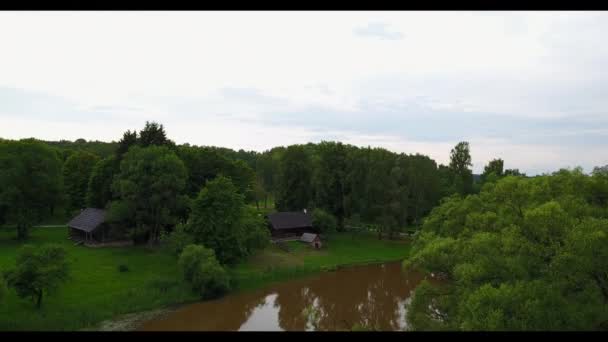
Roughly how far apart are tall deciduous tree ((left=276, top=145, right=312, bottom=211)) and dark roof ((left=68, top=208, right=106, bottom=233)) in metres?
23.0

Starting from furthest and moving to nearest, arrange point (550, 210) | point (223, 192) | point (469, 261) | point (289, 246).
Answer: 1. point (289, 246)
2. point (223, 192)
3. point (469, 261)
4. point (550, 210)

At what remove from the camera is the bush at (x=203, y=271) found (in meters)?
26.2

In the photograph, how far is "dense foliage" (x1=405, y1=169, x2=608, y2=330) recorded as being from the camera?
436 inches

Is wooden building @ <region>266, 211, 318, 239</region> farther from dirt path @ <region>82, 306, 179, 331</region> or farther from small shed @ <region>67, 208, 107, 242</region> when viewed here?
dirt path @ <region>82, 306, 179, 331</region>

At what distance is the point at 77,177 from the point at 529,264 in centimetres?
5107

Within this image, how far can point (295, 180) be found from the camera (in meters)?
54.6

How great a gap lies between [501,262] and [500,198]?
5455 millimetres

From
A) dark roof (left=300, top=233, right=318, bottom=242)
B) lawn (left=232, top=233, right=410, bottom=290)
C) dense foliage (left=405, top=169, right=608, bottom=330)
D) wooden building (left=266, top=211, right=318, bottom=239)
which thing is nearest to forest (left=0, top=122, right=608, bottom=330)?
dense foliage (left=405, top=169, right=608, bottom=330)

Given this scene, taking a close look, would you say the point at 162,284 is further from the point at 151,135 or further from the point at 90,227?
the point at 151,135

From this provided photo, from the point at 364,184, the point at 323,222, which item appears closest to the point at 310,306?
the point at 323,222

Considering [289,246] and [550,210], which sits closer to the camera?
[550,210]
